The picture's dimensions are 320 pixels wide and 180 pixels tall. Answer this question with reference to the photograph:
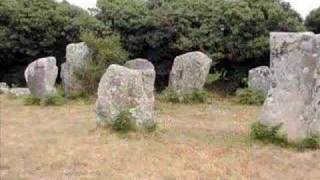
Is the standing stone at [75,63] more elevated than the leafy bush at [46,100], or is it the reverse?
the standing stone at [75,63]

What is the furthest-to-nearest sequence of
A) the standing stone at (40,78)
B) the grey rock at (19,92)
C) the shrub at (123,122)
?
the grey rock at (19,92) < the standing stone at (40,78) < the shrub at (123,122)

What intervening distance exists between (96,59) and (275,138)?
8.35m

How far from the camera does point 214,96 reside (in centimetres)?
1977

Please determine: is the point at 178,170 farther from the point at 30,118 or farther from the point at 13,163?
the point at 30,118

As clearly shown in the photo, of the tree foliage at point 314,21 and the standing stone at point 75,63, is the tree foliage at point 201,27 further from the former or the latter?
the standing stone at point 75,63

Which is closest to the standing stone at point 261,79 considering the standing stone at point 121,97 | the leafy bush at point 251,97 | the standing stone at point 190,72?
the leafy bush at point 251,97

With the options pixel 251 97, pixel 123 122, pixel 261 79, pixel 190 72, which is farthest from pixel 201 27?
pixel 123 122

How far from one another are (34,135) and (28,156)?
1769mm

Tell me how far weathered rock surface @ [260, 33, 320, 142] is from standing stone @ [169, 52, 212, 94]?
20.6 ft

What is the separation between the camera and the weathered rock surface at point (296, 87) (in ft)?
36.6

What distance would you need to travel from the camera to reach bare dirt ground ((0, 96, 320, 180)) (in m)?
9.26

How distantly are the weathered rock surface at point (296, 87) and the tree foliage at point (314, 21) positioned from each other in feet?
44.3

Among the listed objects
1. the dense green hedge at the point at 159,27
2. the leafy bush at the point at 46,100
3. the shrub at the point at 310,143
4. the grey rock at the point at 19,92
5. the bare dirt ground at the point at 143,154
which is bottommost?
the grey rock at the point at 19,92

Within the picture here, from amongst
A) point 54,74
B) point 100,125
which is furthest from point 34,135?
point 54,74
